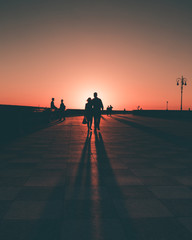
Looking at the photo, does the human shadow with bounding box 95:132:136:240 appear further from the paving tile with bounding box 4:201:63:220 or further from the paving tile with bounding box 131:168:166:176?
the paving tile with bounding box 4:201:63:220

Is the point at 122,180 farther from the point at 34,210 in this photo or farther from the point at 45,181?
the point at 34,210

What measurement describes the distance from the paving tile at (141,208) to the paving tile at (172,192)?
1.03ft

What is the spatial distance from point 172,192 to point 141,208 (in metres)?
0.87

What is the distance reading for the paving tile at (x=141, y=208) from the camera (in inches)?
125

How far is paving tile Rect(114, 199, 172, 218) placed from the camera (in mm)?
3178

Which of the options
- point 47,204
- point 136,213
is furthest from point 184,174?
point 47,204

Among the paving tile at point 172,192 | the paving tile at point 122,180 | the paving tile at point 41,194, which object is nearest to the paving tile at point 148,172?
the paving tile at point 122,180

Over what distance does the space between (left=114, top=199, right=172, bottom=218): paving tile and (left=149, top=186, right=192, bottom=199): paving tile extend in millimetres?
315

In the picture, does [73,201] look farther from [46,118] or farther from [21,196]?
[46,118]

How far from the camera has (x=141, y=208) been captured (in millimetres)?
3402

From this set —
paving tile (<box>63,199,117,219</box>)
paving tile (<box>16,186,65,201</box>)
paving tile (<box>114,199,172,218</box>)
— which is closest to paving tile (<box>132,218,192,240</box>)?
paving tile (<box>114,199,172,218</box>)

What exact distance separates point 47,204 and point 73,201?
1.09 ft

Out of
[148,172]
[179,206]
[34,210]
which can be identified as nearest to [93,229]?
[34,210]

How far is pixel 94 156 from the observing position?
7.29m
